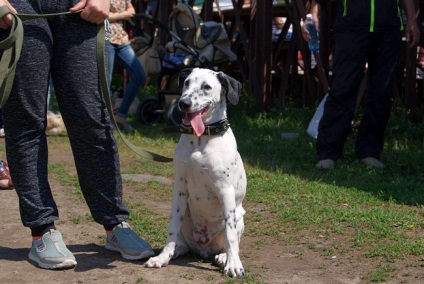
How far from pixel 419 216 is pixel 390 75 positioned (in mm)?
1993

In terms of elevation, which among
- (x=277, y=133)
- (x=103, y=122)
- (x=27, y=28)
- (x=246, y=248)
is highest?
(x=27, y=28)

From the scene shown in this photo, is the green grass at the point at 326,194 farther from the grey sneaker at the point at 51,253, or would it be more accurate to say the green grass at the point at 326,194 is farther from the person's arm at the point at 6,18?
the person's arm at the point at 6,18

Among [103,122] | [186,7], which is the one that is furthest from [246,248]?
[186,7]

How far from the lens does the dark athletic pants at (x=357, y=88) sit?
722 cm

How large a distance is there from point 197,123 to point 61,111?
680mm

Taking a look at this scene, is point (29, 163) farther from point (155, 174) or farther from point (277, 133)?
point (277, 133)

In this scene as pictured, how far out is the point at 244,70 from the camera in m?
12.5

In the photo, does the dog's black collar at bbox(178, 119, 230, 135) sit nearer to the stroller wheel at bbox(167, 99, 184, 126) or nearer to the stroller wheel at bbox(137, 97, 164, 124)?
the stroller wheel at bbox(167, 99, 184, 126)

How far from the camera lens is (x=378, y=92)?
7.41 metres

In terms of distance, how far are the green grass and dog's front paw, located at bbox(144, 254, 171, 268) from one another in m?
0.30

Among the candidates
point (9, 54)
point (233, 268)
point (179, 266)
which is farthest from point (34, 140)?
point (233, 268)

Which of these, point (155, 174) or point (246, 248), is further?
point (155, 174)

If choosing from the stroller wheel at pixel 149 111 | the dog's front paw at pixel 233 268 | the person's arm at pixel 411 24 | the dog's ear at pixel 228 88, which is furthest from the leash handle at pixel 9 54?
the stroller wheel at pixel 149 111

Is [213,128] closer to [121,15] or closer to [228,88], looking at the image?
[228,88]
